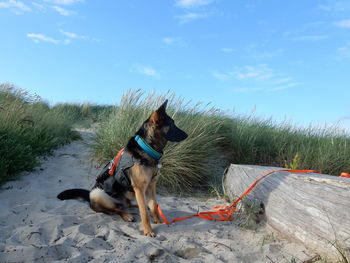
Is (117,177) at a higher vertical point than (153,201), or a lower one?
higher

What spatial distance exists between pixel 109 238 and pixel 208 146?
3917 millimetres

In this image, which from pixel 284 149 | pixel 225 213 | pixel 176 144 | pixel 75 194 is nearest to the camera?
pixel 225 213

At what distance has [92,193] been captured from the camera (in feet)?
13.6

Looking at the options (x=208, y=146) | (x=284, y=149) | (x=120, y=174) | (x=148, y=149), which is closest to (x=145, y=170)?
(x=148, y=149)

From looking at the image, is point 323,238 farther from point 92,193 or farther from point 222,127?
point 222,127

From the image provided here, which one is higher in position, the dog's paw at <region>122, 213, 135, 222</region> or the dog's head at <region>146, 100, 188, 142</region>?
the dog's head at <region>146, 100, 188, 142</region>

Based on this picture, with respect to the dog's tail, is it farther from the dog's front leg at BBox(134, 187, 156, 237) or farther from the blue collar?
the blue collar

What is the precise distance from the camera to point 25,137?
665cm

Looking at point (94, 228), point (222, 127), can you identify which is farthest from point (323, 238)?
point (222, 127)

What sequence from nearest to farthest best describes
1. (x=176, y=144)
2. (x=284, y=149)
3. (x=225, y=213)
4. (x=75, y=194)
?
(x=225, y=213)
(x=75, y=194)
(x=176, y=144)
(x=284, y=149)

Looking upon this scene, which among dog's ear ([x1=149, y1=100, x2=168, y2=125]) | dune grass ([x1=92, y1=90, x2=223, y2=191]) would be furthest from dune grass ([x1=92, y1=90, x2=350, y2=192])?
dog's ear ([x1=149, y1=100, x2=168, y2=125])

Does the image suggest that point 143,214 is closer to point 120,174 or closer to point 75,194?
point 120,174

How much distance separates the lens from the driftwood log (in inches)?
115

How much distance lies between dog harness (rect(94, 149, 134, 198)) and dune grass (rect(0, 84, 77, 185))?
2339 mm
